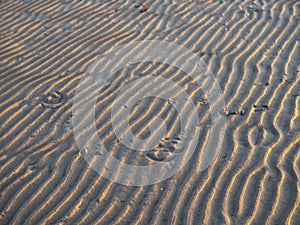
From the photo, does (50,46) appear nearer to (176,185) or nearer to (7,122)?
(7,122)

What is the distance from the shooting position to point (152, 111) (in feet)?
15.4

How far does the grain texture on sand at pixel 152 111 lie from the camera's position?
3.60 metres

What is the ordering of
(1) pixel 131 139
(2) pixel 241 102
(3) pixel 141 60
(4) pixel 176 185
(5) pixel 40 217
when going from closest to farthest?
(5) pixel 40 217 < (4) pixel 176 185 < (1) pixel 131 139 < (2) pixel 241 102 < (3) pixel 141 60

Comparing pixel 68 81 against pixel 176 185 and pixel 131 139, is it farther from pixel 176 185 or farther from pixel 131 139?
pixel 176 185

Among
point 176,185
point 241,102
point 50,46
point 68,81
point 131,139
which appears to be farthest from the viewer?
point 50,46

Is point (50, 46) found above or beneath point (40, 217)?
above

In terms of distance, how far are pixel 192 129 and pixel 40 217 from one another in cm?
189

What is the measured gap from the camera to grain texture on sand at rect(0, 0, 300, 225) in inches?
142

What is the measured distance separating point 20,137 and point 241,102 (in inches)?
104

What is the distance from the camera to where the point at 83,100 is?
4.89m

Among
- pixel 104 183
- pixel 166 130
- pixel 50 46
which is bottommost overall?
pixel 104 183

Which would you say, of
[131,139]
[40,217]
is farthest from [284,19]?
[40,217]

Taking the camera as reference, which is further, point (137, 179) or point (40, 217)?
point (137, 179)

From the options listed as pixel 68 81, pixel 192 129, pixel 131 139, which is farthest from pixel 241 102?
pixel 68 81
